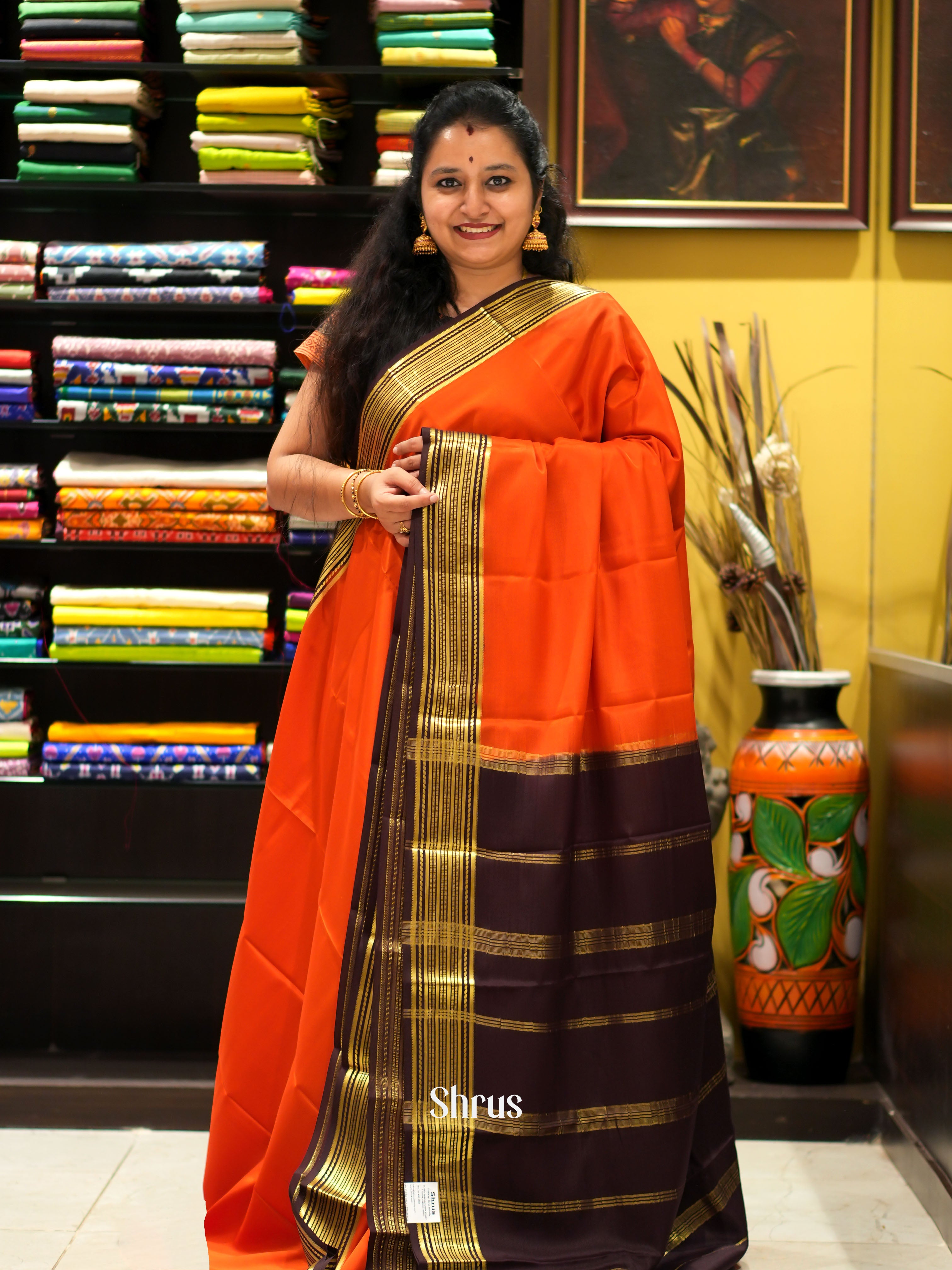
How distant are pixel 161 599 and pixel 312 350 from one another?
2.86ft

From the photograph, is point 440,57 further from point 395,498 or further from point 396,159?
point 395,498

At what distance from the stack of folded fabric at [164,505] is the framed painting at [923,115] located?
4.97 feet

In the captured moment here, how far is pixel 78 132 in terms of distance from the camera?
2543 mm

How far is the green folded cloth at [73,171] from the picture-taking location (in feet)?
8.41

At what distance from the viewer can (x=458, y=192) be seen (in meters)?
1.78

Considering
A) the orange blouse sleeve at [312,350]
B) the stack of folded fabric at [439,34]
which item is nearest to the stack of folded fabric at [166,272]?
the stack of folded fabric at [439,34]

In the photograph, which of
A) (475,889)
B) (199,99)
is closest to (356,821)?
(475,889)

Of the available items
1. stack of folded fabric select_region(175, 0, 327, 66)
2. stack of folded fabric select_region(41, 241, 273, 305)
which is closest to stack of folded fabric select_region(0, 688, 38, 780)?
stack of folded fabric select_region(41, 241, 273, 305)

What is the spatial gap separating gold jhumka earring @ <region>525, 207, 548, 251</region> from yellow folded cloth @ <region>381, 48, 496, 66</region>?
2.66 ft

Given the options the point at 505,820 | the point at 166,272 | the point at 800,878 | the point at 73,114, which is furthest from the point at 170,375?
the point at 800,878

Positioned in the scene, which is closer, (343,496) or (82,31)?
(343,496)

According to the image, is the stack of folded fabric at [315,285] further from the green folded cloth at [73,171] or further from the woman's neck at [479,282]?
the woman's neck at [479,282]

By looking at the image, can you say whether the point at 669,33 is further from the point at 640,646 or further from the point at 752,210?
the point at 640,646

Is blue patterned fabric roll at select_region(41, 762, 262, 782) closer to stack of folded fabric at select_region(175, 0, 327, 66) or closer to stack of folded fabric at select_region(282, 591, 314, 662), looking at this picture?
stack of folded fabric at select_region(282, 591, 314, 662)
